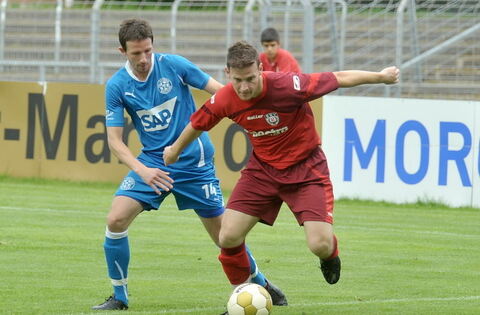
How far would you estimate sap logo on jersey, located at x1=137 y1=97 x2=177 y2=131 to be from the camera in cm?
771

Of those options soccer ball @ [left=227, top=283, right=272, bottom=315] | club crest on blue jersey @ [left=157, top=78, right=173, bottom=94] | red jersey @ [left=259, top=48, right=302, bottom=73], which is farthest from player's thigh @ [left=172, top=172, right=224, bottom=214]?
red jersey @ [left=259, top=48, right=302, bottom=73]

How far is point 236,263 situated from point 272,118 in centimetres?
98

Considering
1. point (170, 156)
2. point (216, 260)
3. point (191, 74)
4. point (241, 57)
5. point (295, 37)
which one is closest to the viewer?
point (241, 57)

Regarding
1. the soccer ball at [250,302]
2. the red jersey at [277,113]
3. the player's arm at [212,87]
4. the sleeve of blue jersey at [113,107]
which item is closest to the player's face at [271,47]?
the player's arm at [212,87]

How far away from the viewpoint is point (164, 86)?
773cm

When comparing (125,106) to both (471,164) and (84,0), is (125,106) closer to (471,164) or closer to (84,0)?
(471,164)

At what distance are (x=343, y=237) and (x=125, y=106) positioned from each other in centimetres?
431

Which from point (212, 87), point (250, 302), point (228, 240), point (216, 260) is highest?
point (212, 87)

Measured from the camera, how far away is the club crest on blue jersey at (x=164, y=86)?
772 centimetres

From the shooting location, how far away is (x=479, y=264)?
9.75 metres

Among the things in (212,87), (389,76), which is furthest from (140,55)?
(389,76)

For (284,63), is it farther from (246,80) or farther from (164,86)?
(246,80)

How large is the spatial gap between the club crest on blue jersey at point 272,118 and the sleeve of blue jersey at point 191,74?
0.81 meters

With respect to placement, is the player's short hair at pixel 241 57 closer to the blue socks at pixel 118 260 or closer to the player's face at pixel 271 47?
the blue socks at pixel 118 260
